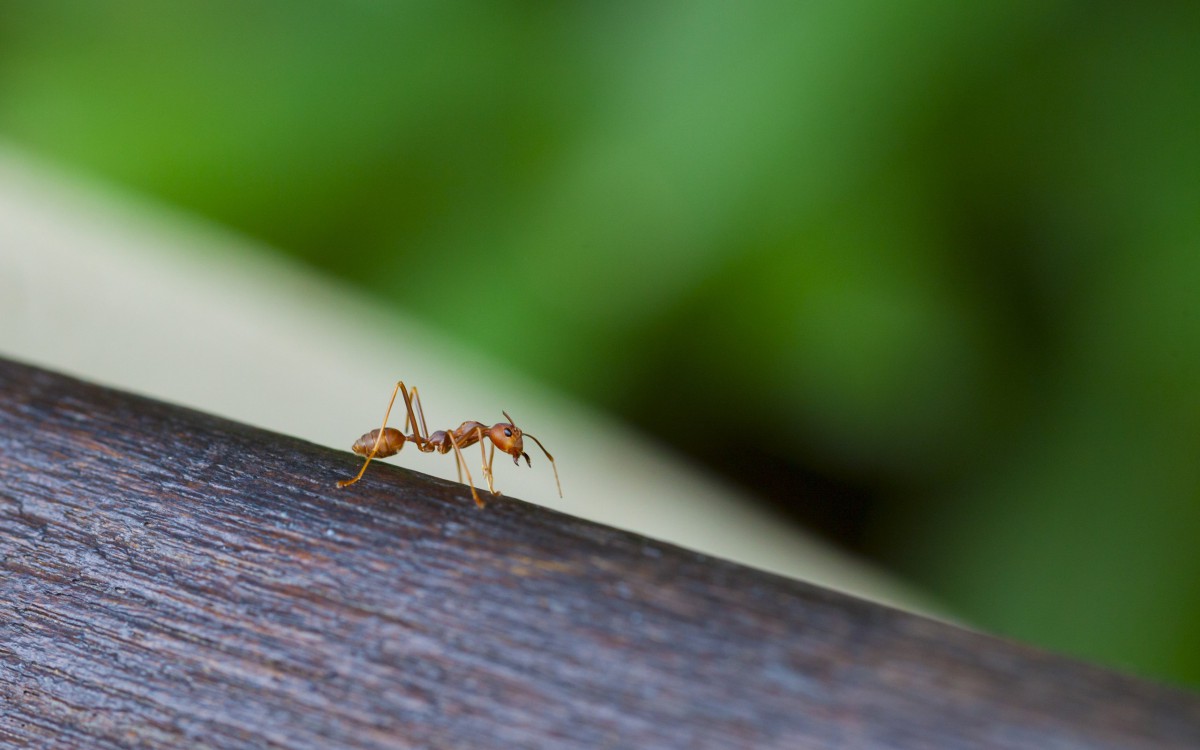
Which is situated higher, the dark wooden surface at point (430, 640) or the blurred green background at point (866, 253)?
the blurred green background at point (866, 253)

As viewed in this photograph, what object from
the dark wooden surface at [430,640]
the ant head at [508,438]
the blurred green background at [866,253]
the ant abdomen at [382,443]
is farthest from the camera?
the blurred green background at [866,253]

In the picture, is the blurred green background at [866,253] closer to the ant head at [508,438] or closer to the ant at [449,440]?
the ant at [449,440]

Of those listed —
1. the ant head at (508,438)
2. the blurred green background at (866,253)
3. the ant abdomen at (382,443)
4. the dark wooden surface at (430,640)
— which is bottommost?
the dark wooden surface at (430,640)

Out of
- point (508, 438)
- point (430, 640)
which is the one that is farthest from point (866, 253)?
point (430, 640)

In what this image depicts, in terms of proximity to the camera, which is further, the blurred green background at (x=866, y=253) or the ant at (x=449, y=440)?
the blurred green background at (x=866, y=253)

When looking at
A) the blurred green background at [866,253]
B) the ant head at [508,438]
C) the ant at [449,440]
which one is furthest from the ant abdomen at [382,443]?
the blurred green background at [866,253]

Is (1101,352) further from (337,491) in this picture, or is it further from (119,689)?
(119,689)
